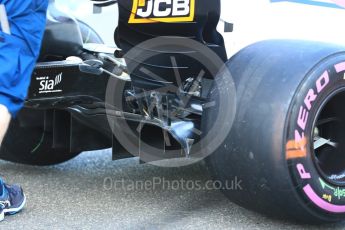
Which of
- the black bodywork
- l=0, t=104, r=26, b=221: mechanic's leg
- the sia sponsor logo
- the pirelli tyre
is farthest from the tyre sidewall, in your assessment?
l=0, t=104, r=26, b=221: mechanic's leg

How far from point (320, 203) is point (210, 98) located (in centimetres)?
74

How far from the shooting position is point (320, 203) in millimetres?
3086

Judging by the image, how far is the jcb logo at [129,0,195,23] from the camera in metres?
Result: 3.20

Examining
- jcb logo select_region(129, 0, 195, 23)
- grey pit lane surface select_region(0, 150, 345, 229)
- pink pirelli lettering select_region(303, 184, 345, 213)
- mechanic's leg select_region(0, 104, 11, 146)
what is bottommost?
grey pit lane surface select_region(0, 150, 345, 229)

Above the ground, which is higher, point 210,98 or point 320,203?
point 210,98

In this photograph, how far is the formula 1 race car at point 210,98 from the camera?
299 cm

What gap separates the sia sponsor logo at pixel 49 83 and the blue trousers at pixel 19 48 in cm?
23

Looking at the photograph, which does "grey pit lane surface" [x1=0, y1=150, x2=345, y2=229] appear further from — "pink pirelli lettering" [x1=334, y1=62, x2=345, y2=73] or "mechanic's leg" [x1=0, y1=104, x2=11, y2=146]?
"pink pirelli lettering" [x1=334, y1=62, x2=345, y2=73]

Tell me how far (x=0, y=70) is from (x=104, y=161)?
6.26ft

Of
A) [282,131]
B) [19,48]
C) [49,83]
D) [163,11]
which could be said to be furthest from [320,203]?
[19,48]

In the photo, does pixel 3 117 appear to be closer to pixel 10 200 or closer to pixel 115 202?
pixel 10 200

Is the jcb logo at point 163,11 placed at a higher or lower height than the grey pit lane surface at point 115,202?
higher

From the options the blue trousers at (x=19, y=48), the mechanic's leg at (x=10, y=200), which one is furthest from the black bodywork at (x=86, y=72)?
the mechanic's leg at (x=10, y=200)

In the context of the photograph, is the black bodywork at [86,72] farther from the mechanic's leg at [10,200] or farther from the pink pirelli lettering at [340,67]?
the pink pirelli lettering at [340,67]
